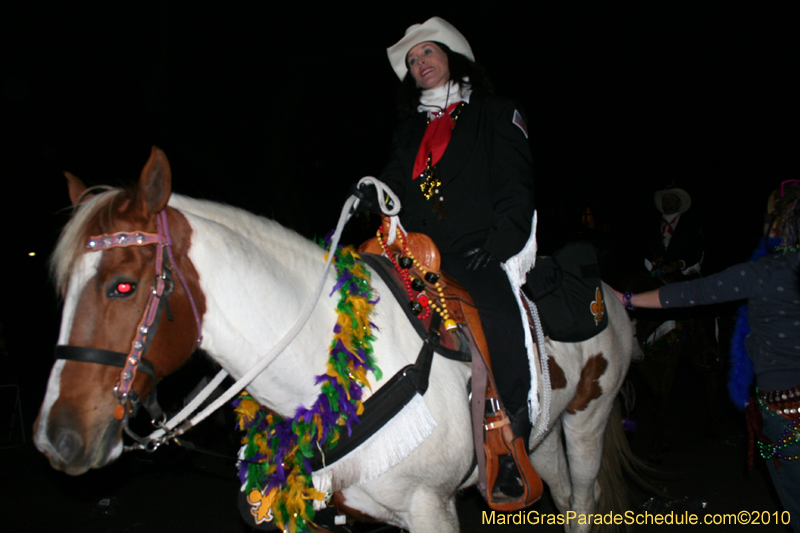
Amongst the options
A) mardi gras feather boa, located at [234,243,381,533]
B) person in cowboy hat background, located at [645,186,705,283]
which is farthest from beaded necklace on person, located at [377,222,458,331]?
person in cowboy hat background, located at [645,186,705,283]

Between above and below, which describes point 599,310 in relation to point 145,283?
below

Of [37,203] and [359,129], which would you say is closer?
[359,129]

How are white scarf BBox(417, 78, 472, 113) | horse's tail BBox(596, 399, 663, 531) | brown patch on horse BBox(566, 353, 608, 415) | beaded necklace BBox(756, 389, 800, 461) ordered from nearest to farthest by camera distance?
beaded necklace BBox(756, 389, 800, 461) < white scarf BBox(417, 78, 472, 113) < brown patch on horse BBox(566, 353, 608, 415) < horse's tail BBox(596, 399, 663, 531)

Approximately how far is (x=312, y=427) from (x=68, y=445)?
750 mm

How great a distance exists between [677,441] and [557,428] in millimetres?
3532

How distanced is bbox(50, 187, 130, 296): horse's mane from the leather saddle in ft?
3.68

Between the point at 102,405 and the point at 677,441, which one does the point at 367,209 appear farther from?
the point at 677,441

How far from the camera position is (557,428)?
3467mm

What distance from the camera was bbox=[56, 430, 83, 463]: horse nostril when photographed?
4.68 ft

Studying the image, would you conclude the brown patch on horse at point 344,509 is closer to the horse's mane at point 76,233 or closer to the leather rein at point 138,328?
the leather rein at point 138,328

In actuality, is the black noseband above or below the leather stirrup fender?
above

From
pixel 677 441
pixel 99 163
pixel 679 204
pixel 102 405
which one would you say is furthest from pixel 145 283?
pixel 99 163

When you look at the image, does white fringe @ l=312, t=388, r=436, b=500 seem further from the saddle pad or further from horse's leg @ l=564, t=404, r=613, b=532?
horse's leg @ l=564, t=404, r=613, b=532

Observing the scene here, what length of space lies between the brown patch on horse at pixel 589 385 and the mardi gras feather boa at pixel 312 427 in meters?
1.79
